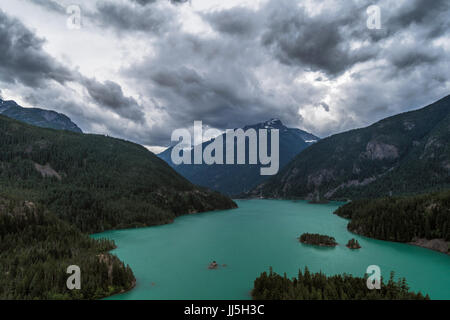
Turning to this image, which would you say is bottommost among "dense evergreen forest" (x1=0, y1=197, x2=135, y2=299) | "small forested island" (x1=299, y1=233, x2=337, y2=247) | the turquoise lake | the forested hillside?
the turquoise lake

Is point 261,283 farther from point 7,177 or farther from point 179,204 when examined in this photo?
point 7,177

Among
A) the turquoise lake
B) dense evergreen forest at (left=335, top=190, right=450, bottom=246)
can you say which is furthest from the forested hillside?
dense evergreen forest at (left=335, top=190, right=450, bottom=246)

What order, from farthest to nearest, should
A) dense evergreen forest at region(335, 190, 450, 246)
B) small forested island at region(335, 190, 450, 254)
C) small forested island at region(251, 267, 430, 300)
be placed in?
dense evergreen forest at region(335, 190, 450, 246) → small forested island at region(335, 190, 450, 254) → small forested island at region(251, 267, 430, 300)

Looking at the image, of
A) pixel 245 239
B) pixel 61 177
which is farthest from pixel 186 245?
pixel 61 177

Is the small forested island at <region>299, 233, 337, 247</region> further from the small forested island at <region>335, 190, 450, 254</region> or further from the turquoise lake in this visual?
the small forested island at <region>335, 190, 450, 254</region>

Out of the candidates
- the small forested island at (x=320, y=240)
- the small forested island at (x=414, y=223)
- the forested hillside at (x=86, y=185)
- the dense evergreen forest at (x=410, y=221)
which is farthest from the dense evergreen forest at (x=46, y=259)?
the dense evergreen forest at (x=410, y=221)

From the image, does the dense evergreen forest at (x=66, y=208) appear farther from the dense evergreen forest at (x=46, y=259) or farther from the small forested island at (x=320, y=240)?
the small forested island at (x=320, y=240)
